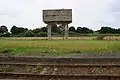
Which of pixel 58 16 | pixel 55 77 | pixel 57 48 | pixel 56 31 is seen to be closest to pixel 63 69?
pixel 55 77

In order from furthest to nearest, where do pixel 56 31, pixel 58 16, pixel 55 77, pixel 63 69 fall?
pixel 56 31, pixel 58 16, pixel 63 69, pixel 55 77

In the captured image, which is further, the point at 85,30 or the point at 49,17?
the point at 85,30

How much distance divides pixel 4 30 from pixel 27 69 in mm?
61293

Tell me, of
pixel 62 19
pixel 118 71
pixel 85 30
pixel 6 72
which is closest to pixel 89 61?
pixel 118 71

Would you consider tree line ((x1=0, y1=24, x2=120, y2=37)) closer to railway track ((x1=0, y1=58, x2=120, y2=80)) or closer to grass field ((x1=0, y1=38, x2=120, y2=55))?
grass field ((x1=0, y1=38, x2=120, y2=55))

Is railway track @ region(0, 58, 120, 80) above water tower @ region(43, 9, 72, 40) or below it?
below

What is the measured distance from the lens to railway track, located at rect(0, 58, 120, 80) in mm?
13445

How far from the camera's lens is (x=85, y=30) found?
7506 cm

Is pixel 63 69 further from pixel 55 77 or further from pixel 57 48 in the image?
pixel 57 48

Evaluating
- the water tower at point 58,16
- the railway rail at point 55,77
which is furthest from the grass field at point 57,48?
the water tower at point 58,16

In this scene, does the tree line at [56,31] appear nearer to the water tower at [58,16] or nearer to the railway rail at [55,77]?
the water tower at [58,16]

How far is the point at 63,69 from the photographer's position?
1492 centimetres

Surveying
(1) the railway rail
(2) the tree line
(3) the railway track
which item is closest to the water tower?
(2) the tree line

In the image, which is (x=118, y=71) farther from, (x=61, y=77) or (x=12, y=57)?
(x=12, y=57)
